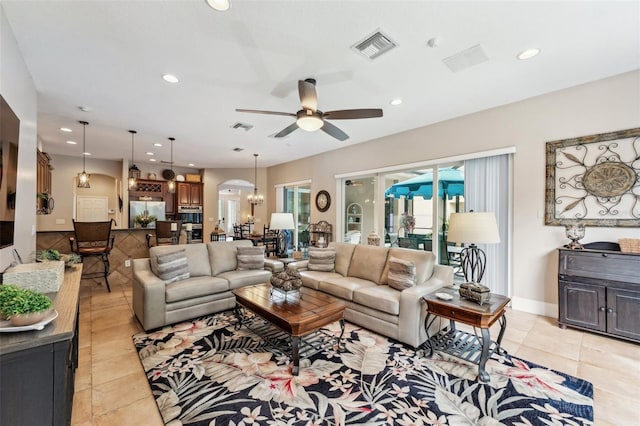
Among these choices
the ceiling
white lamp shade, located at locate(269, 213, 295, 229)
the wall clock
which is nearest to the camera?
the ceiling

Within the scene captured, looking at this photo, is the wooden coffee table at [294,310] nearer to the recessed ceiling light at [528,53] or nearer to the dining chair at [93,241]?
the dining chair at [93,241]

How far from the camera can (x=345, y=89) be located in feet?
11.4

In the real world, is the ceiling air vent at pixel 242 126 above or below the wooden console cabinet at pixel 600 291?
above

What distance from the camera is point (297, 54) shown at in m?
2.70

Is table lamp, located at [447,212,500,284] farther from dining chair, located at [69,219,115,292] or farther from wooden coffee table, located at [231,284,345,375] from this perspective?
dining chair, located at [69,219,115,292]

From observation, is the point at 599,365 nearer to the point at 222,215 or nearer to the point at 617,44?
the point at 617,44

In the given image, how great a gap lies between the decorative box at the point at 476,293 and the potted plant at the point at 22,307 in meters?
3.11

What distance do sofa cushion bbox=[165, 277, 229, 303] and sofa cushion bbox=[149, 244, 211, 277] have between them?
0.22 meters

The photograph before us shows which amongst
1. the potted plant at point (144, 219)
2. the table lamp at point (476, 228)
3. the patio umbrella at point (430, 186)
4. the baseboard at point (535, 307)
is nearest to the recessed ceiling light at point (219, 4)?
the table lamp at point (476, 228)

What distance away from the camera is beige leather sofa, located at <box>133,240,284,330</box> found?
3.21 metres

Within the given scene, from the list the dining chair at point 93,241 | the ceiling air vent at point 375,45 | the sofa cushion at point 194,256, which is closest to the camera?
the ceiling air vent at point 375,45

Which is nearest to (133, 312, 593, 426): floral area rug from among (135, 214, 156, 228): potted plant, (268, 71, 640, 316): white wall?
(268, 71, 640, 316): white wall

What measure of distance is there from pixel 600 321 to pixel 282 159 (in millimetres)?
7158

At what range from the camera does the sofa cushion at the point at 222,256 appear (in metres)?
4.23
